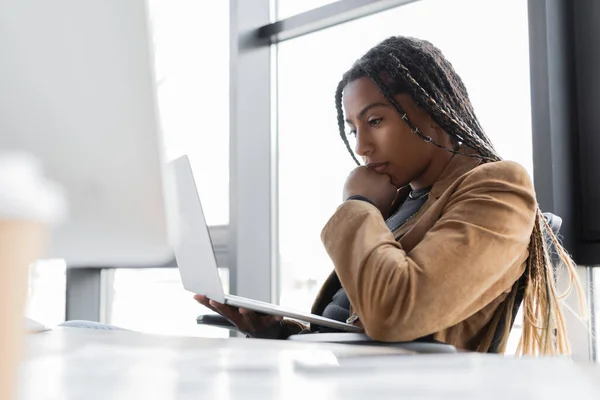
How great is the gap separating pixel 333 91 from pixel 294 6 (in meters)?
0.75

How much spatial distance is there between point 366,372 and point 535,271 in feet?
2.27

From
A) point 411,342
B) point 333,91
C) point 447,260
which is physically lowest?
point 411,342

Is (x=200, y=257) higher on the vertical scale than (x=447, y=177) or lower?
lower

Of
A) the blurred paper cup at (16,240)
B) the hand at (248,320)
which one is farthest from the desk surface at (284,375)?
the hand at (248,320)

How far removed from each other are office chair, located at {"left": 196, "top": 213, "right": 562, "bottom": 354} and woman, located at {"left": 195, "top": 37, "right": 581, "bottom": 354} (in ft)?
0.04

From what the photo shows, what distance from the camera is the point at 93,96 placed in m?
0.29

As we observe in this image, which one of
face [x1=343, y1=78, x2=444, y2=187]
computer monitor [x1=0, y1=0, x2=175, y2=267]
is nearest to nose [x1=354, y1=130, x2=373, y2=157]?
face [x1=343, y1=78, x2=444, y2=187]

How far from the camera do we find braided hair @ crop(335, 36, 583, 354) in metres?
1.01

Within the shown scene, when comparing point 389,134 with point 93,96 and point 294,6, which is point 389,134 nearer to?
point 93,96

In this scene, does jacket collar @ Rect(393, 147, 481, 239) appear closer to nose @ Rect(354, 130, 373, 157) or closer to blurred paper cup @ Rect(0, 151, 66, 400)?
nose @ Rect(354, 130, 373, 157)

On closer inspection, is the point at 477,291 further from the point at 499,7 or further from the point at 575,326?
the point at 499,7

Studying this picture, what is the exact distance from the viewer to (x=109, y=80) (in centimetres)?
29

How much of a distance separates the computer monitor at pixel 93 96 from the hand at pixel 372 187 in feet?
2.90

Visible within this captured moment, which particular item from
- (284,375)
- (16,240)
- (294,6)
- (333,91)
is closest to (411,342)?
(284,375)
